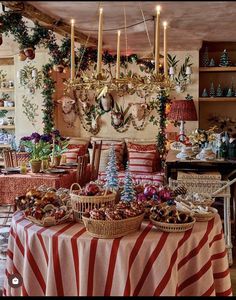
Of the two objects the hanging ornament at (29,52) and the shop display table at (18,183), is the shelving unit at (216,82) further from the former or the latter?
the shop display table at (18,183)

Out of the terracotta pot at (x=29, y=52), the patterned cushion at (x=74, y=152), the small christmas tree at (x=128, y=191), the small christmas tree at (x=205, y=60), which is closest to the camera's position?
the small christmas tree at (x=128, y=191)

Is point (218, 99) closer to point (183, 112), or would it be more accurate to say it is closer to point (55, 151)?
point (183, 112)

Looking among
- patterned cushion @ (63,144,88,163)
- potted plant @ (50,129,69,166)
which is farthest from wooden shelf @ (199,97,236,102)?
potted plant @ (50,129,69,166)

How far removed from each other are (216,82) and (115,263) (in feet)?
17.3

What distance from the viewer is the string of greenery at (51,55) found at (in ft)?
16.2

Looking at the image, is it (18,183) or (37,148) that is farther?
(37,148)

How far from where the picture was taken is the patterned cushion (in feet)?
19.4

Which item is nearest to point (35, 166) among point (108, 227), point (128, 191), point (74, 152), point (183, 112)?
point (74, 152)

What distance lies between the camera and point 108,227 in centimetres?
179

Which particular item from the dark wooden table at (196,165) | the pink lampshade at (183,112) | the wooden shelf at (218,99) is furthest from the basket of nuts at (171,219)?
the wooden shelf at (218,99)

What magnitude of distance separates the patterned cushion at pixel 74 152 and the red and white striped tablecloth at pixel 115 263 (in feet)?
12.8

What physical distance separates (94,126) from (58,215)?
468 cm

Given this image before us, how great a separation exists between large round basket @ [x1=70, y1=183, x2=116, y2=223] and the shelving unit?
4.47m

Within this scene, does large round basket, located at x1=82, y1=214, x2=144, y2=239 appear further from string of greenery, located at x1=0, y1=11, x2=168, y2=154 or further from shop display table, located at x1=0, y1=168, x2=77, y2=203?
string of greenery, located at x1=0, y1=11, x2=168, y2=154
